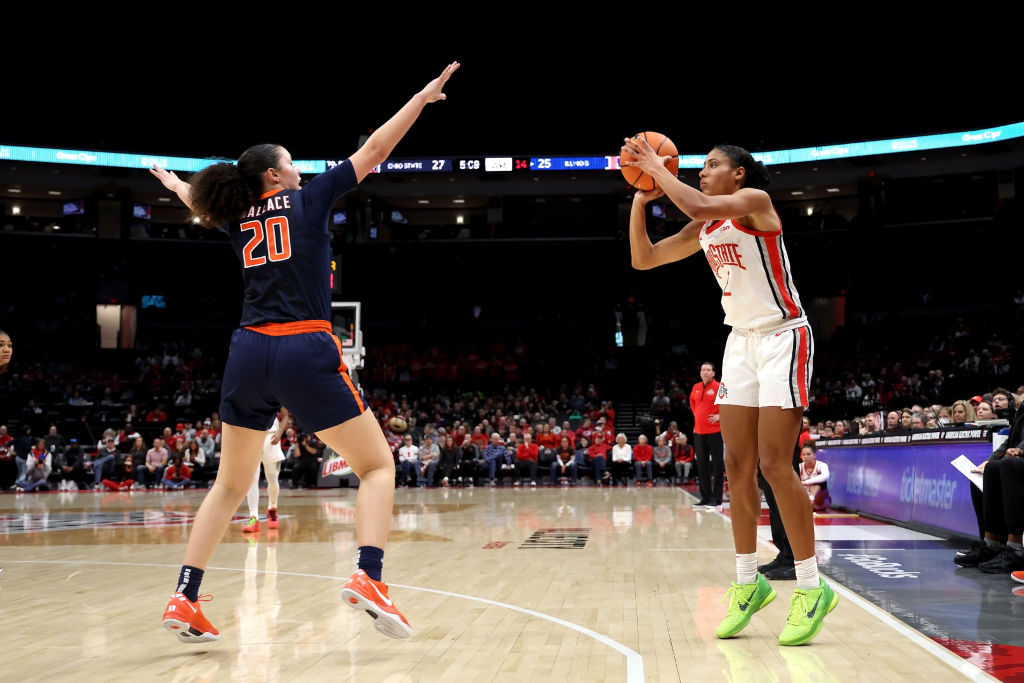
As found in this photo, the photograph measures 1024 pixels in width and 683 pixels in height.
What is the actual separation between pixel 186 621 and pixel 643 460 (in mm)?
15701

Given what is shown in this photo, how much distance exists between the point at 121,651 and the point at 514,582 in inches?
94.0

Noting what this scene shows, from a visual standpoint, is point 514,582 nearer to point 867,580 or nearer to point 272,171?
point 867,580

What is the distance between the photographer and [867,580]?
16.7ft

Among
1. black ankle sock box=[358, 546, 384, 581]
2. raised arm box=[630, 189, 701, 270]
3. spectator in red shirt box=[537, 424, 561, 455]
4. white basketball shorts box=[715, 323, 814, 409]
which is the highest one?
raised arm box=[630, 189, 701, 270]

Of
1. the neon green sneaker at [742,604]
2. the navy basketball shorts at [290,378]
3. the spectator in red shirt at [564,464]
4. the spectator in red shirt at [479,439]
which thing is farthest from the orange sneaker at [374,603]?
the spectator in red shirt at [479,439]

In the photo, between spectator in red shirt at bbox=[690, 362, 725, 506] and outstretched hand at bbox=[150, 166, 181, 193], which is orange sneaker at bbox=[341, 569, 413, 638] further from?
spectator in red shirt at bbox=[690, 362, 725, 506]

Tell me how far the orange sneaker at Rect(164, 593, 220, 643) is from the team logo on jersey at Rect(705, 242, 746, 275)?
2500 mm

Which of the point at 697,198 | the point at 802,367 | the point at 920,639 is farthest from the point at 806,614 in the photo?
the point at 697,198

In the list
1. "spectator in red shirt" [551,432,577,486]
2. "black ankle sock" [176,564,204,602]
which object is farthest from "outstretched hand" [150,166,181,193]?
"spectator in red shirt" [551,432,577,486]

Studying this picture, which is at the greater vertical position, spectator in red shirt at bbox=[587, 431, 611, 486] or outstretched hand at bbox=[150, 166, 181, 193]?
outstretched hand at bbox=[150, 166, 181, 193]

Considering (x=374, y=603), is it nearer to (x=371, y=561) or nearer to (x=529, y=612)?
(x=371, y=561)

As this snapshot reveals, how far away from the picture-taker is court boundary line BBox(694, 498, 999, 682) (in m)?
2.93

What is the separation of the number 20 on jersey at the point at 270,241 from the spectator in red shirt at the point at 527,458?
15.2 meters

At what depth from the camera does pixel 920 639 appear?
3.47 m
